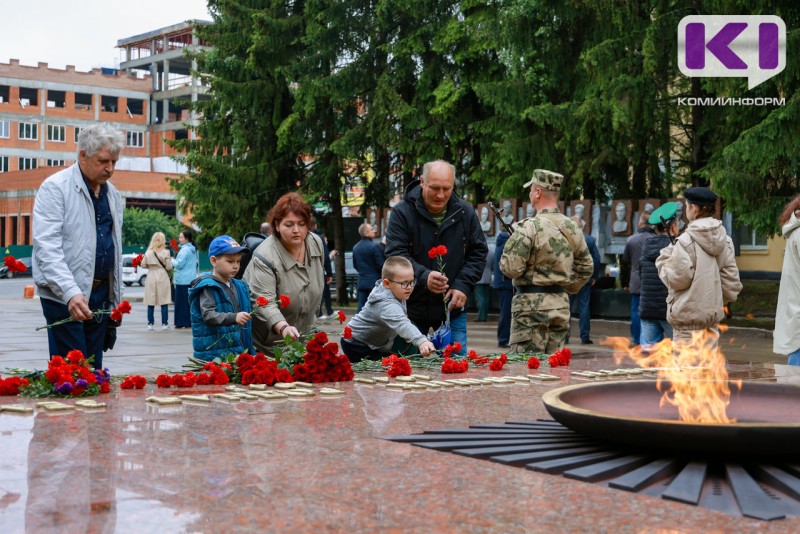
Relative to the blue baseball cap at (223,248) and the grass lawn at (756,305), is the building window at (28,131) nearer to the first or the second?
the grass lawn at (756,305)

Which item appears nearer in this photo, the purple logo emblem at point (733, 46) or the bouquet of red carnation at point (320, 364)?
the bouquet of red carnation at point (320, 364)

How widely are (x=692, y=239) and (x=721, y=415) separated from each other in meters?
4.15

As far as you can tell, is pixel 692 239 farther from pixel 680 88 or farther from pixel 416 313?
pixel 680 88

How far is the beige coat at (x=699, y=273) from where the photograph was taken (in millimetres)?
7828

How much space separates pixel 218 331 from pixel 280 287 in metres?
0.47

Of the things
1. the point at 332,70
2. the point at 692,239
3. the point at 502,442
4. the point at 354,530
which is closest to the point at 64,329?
the point at 502,442

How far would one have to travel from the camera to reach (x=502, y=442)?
372 cm

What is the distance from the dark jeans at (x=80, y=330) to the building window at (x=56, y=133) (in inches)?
3323

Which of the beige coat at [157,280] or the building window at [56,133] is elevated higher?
the building window at [56,133]

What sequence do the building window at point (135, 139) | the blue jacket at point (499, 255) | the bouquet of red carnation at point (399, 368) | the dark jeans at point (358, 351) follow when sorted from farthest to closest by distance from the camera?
the building window at point (135, 139) → the blue jacket at point (499, 255) → the dark jeans at point (358, 351) → the bouquet of red carnation at point (399, 368)

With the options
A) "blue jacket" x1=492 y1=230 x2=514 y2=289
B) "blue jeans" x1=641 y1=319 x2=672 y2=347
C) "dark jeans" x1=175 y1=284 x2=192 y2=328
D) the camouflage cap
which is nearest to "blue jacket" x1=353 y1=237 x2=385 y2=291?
"blue jacket" x1=492 y1=230 x2=514 y2=289

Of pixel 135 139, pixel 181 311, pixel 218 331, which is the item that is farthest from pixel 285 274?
pixel 135 139

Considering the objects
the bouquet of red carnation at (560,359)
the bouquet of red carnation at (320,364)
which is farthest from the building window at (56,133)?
the bouquet of red carnation at (320,364)

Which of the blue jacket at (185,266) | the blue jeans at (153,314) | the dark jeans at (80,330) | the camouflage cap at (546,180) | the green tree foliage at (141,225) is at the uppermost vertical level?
the green tree foliage at (141,225)
